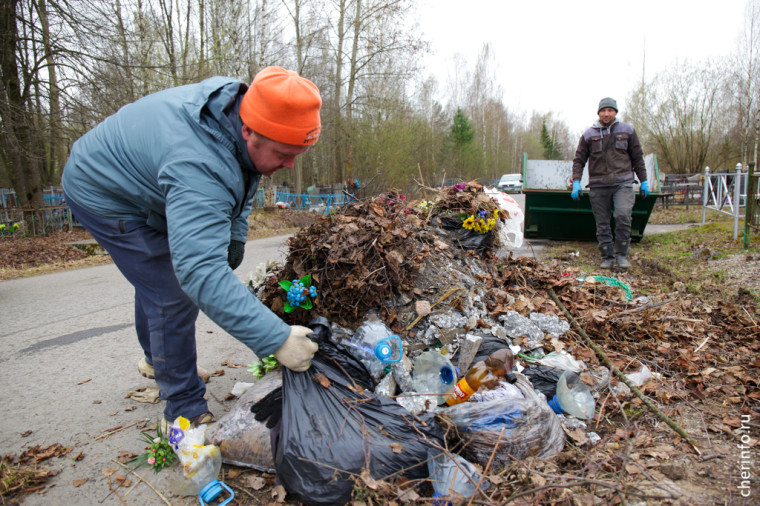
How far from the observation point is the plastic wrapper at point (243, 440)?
1.89 meters

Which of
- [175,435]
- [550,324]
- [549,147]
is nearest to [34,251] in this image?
[175,435]

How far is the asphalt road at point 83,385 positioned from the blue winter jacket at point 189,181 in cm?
89

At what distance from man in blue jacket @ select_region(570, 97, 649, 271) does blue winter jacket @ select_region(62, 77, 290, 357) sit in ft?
16.6

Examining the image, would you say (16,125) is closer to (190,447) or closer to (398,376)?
(190,447)

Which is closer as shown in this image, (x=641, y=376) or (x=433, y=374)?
(x=433, y=374)

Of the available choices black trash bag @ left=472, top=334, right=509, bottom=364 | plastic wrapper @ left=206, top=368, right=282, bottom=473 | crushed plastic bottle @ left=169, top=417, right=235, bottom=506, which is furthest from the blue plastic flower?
black trash bag @ left=472, top=334, right=509, bottom=364

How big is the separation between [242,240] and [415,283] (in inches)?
47.0

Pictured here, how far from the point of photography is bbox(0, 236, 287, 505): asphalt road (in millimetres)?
1916

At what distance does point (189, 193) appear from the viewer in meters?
1.57

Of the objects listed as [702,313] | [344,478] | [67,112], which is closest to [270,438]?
[344,478]

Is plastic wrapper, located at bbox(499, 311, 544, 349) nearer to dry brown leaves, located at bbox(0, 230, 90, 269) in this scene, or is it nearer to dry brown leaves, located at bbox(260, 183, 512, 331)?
dry brown leaves, located at bbox(260, 183, 512, 331)

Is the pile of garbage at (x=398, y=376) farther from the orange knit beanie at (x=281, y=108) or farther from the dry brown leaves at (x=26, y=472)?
the orange knit beanie at (x=281, y=108)

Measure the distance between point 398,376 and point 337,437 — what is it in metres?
0.62

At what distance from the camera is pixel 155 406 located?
2.49m
